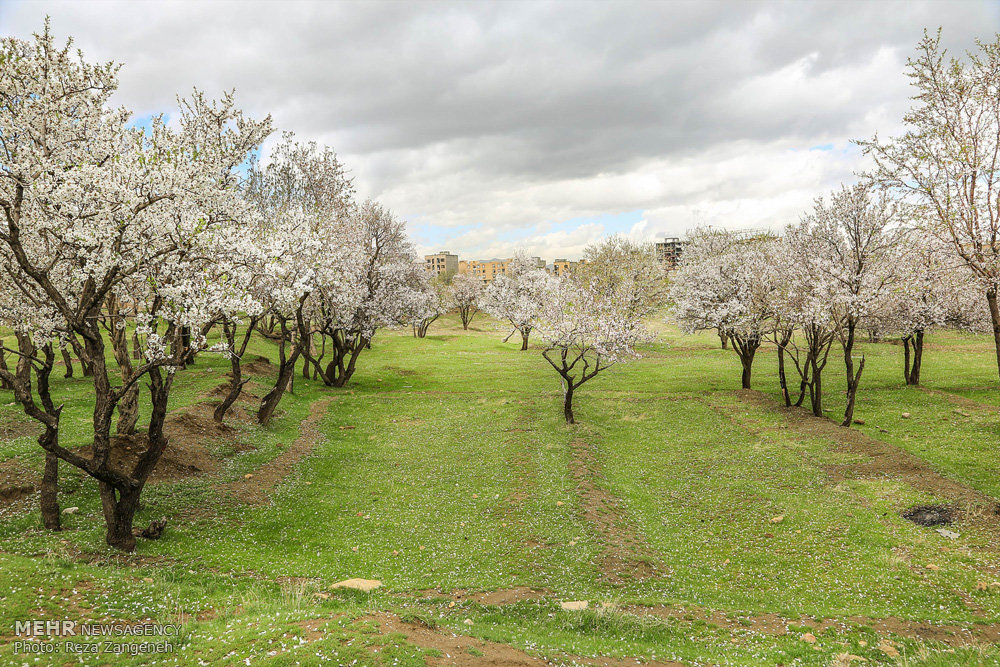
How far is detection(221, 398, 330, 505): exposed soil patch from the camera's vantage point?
21975mm

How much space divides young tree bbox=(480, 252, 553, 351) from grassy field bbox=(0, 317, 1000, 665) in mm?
7484

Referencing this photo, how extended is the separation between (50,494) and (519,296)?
199 ft

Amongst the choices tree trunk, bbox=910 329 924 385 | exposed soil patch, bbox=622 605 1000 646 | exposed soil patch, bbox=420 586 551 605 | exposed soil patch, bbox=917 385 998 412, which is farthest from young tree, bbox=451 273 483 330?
exposed soil patch, bbox=622 605 1000 646

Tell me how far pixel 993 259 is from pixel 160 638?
28.4m

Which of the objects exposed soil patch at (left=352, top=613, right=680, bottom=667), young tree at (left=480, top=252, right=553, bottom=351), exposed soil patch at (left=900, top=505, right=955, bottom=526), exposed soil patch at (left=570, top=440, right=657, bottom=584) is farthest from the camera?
young tree at (left=480, top=252, right=553, bottom=351)

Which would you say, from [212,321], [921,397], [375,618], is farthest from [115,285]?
[921,397]

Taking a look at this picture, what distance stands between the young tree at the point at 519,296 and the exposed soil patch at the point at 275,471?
51.4 feet

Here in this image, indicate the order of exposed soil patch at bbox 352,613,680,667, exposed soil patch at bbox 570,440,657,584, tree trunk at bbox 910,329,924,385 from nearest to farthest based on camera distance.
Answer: exposed soil patch at bbox 352,613,680,667, exposed soil patch at bbox 570,440,657,584, tree trunk at bbox 910,329,924,385

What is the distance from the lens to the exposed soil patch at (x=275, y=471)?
22.0 m

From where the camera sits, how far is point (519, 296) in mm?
73250

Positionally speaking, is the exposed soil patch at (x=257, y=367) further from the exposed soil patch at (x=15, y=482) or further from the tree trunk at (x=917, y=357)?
the tree trunk at (x=917, y=357)

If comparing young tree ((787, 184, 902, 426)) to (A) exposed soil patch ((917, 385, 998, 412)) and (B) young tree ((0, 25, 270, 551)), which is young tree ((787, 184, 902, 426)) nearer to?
(A) exposed soil patch ((917, 385, 998, 412))

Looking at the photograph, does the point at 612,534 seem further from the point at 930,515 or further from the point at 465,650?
the point at 930,515

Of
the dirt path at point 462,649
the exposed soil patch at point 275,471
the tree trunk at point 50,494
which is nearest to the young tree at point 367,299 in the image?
the exposed soil patch at point 275,471
